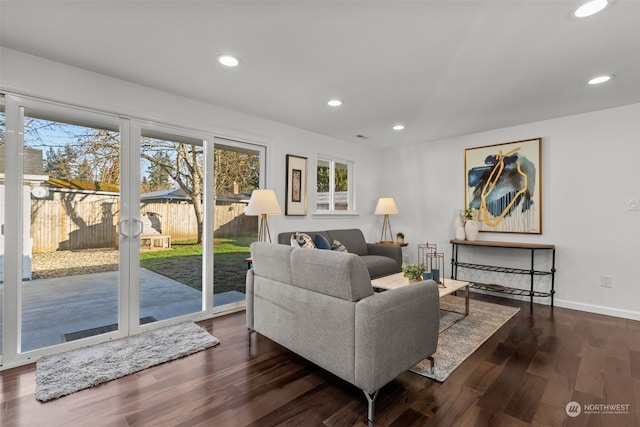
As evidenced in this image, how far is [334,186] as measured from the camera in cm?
502

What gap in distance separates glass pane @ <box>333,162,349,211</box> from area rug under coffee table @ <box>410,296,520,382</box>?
7.01ft

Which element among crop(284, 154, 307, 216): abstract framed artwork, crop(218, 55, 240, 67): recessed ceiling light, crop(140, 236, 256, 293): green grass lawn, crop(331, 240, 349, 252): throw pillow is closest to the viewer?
crop(218, 55, 240, 67): recessed ceiling light

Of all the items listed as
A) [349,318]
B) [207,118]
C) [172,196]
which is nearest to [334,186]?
[207,118]

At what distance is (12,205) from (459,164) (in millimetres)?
5083

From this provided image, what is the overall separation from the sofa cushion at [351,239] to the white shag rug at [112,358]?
2.21m

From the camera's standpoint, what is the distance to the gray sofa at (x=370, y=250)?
399 cm

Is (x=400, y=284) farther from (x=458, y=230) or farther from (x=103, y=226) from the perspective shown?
(x=103, y=226)

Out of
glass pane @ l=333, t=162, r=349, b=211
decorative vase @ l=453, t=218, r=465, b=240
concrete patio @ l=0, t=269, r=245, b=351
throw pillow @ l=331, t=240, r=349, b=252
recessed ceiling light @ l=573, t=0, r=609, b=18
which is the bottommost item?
concrete patio @ l=0, t=269, r=245, b=351

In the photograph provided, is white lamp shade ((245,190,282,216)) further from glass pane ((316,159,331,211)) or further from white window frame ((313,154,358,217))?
glass pane ((316,159,331,211))

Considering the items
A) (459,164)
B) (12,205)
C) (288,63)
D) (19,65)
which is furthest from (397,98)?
(12,205)

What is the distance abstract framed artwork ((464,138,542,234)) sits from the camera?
3.95 m

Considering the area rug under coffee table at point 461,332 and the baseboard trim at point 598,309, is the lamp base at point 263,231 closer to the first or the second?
the area rug under coffee table at point 461,332

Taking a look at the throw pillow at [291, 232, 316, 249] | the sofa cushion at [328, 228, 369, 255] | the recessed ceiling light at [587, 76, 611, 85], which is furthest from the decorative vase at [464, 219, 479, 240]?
the throw pillow at [291, 232, 316, 249]

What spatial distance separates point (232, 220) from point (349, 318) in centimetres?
236
